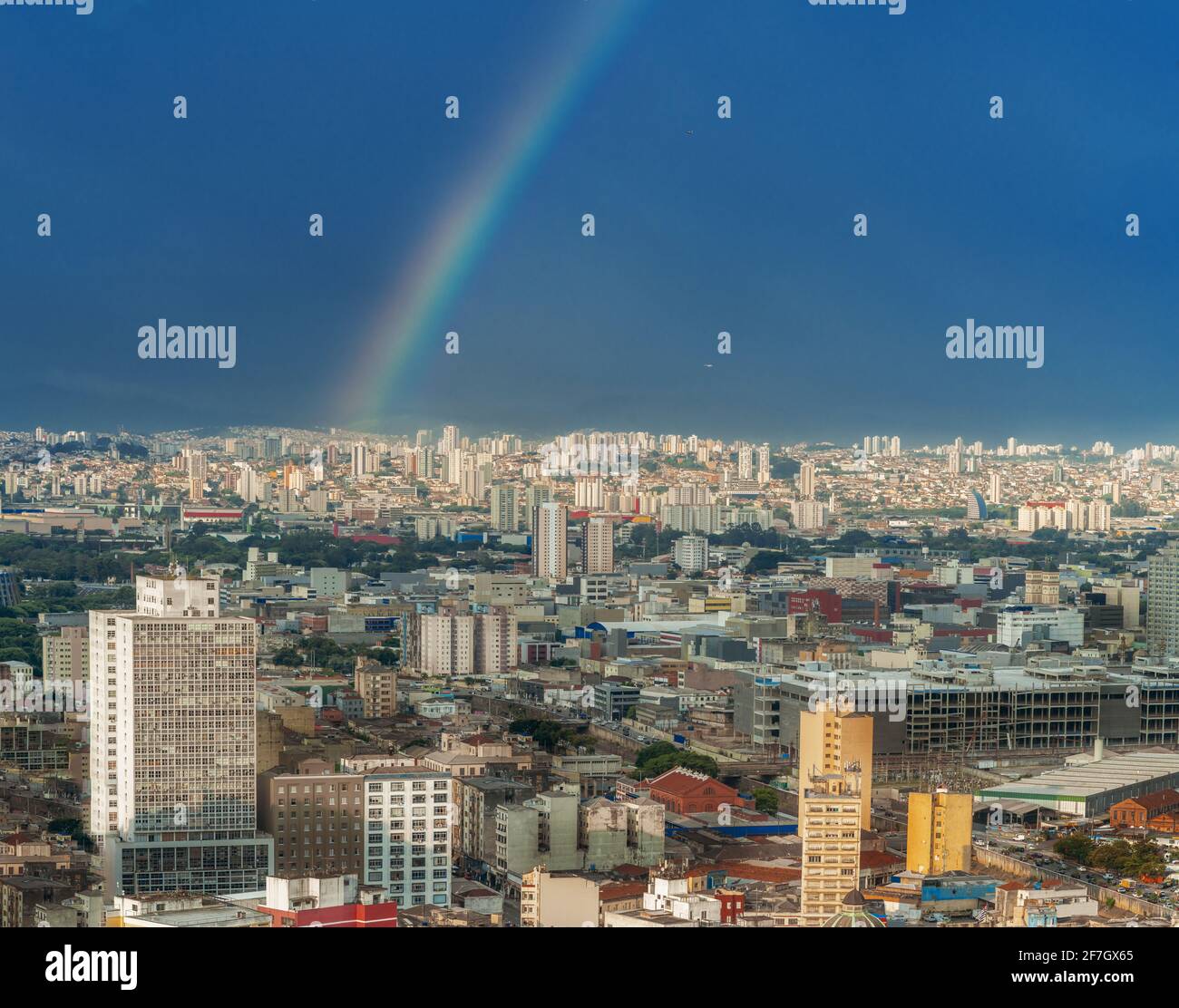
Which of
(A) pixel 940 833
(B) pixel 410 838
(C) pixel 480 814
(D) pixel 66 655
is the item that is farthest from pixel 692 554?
(B) pixel 410 838

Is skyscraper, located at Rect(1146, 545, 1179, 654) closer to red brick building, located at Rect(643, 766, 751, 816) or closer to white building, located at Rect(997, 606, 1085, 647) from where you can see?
white building, located at Rect(997, 606, 1085, 647)

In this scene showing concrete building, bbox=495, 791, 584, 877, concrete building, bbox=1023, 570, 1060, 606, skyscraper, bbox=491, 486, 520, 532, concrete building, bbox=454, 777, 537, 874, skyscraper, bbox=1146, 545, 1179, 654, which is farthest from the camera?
skyscraper, bbox=491, 486, 520, 532

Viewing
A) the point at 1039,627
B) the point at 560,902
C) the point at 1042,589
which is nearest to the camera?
the point at 560,902

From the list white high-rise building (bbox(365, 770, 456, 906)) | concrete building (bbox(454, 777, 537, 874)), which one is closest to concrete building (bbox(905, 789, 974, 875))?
concrete building (bbox(454, 777, 537, 874))

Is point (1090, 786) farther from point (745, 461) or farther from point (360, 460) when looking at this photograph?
point (360, 460)
